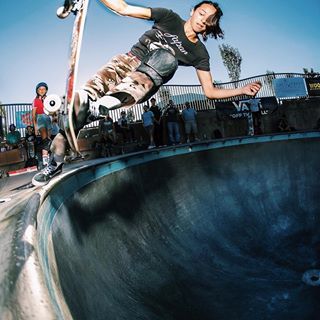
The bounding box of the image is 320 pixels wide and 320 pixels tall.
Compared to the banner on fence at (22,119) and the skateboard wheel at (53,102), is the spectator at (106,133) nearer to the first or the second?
the banner on fence at (22,119)

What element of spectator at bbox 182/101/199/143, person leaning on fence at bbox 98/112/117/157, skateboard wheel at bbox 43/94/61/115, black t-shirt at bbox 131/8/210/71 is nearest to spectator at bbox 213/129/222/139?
spectator at bbox 182/101/199/143

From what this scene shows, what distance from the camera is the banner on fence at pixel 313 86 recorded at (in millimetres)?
18109

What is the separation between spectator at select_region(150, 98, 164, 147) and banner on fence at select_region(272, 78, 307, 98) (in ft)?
32.1

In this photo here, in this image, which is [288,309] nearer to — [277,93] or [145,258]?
[145,258]

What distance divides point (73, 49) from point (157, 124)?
878 centimetres

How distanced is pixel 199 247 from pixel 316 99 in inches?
741

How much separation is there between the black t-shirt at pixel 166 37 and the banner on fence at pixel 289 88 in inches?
627

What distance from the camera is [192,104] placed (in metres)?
17.7

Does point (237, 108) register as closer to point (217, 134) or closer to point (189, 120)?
point (217, 134)

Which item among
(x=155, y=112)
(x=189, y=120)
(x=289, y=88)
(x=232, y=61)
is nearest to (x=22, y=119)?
(x=155, y=112)

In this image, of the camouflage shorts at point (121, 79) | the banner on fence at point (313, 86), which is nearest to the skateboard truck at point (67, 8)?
the camouflage shorts at point (121, 79)

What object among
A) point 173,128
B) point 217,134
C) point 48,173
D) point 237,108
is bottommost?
point 48,173

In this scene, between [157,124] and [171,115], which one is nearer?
[171,115]

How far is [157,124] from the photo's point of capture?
1133 centimetres
